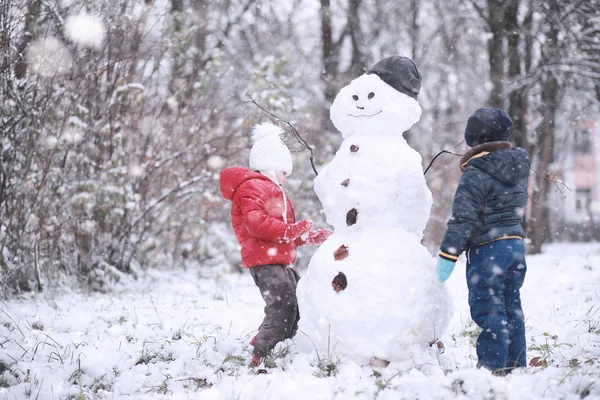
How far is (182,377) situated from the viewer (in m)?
3.08

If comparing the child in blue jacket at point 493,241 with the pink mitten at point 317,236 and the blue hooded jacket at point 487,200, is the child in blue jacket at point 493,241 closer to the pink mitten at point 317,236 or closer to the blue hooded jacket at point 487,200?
the blue hooded jacket at point 487,200

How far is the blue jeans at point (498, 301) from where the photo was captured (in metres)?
2.83

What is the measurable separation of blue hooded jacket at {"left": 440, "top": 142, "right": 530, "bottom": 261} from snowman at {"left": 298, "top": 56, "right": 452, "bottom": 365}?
25 centimetres

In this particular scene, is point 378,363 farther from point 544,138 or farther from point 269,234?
point 544,138

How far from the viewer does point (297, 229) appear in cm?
323

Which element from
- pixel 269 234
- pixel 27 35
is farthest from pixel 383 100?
pixel 27 35

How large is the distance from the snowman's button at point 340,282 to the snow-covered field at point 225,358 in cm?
41

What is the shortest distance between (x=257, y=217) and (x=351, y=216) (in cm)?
60

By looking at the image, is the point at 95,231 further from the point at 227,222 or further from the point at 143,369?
the point at 143,369

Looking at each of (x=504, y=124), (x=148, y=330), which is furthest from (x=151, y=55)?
(x=504, y=124)

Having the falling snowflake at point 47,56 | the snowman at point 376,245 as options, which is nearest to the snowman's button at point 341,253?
the snowman at point 376,245

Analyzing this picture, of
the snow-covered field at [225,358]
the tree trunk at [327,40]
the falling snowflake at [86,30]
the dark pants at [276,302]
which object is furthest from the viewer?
the tree trunk at [327,40]

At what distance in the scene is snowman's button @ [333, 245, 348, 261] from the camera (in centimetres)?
305

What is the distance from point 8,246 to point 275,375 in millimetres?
4058
